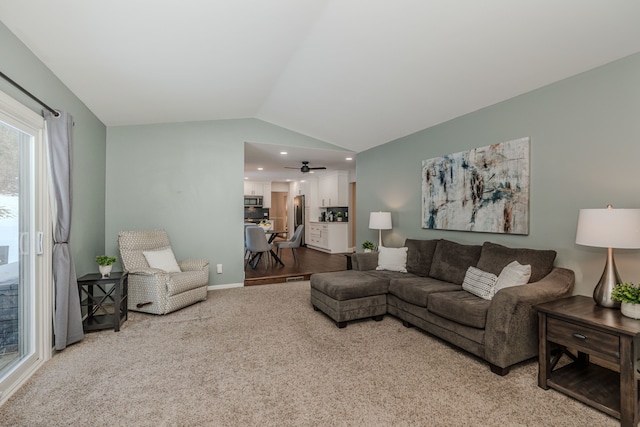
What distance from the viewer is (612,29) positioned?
2.05 m

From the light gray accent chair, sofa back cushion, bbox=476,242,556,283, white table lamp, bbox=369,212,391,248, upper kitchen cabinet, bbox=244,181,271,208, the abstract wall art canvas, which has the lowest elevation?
the light gray accent chair

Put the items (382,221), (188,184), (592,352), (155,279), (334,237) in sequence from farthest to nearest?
(334,237) → (188,184) → (382,221) → (155,279) → (592,352)

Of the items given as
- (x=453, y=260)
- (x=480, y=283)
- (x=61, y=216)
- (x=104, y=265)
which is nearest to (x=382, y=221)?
(x=453, y=260)

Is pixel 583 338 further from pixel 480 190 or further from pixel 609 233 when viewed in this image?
pixel 480 190

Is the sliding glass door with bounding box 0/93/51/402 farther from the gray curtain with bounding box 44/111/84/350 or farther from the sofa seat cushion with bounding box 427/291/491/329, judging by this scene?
the sofa seat cushion with bounding box 427/291/491/329

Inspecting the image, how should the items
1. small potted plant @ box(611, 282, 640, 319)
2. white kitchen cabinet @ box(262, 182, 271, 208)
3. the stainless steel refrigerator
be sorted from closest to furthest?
small potted plant @ box(611, 282, 640, 319)
the stainless steel refrigerator
white kitchen cabinet @ box(262, 182, 271, 208)

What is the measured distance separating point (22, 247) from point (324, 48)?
9.79 feet

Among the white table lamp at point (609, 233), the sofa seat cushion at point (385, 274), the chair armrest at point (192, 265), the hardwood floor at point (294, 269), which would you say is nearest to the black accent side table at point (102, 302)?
the chair armrest at point (192, 265)

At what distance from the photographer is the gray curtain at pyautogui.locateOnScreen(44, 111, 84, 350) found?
2.52m

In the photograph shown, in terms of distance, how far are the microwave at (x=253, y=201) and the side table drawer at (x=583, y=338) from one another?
9531 millimetres

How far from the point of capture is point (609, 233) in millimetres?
1952

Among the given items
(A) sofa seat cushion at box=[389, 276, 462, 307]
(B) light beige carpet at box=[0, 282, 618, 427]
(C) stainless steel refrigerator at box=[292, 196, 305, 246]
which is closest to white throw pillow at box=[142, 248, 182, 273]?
(B) light beige carpet at box=[0, 282, 618, 427]

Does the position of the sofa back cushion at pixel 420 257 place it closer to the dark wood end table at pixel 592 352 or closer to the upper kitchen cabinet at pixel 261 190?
the dark wood end table at pixel 592 352

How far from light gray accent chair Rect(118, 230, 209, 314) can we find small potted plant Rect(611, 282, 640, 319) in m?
4.00
